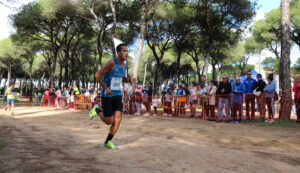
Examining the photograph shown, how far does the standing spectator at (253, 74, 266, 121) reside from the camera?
856cm

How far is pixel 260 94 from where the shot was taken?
8.59 metres

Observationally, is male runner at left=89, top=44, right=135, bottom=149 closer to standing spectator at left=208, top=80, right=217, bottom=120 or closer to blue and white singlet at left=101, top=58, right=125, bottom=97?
blue and white singlet at left=101, top=58, right=125, bottom=97

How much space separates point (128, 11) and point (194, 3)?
20.3 feet

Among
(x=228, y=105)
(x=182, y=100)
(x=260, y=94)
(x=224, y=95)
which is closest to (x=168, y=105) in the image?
(x=182, y=100)

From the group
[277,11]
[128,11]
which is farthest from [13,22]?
[277,11]

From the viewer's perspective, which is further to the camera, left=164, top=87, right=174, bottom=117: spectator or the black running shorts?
left=164, top=87, right=174, bottom=117: spectator

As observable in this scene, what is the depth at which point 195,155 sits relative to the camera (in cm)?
353

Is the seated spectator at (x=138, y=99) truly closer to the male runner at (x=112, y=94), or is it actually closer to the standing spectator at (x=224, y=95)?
the standing spectator at (x=224, y=95)

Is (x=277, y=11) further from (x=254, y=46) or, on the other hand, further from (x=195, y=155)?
(x=195, y=155)

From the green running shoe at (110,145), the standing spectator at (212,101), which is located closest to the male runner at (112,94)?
the green running shoe at (110,145)

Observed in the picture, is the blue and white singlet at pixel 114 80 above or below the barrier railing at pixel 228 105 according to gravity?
above

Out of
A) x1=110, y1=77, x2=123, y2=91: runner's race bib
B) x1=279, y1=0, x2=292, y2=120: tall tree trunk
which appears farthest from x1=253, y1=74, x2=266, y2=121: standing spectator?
x1=110, y1=77, x2=123, y2=91: runner's race bib

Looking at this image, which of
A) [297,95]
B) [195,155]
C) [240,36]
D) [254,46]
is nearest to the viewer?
[195,155]

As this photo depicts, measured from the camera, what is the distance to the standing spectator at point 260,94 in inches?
337
